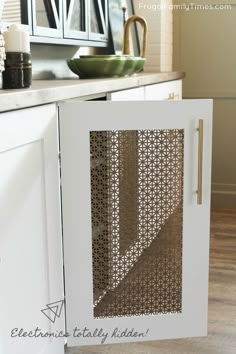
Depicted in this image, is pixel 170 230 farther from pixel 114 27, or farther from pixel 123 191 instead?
pixel 114 27

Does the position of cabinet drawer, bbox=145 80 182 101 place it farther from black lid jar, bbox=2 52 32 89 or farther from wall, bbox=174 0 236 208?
black lid jar, bbox=2 52 32 89

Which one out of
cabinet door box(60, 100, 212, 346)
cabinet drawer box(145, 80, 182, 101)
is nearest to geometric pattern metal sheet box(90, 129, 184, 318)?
cabinet door box(60, 100, 212, 346)

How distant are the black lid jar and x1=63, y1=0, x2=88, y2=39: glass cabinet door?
86 cm

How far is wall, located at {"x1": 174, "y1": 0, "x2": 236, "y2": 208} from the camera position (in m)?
3.38

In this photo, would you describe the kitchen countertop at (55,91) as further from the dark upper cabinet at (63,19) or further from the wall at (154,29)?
the wall at (154,29)

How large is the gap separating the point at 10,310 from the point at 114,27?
1.86 meters

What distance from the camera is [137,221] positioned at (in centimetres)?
159

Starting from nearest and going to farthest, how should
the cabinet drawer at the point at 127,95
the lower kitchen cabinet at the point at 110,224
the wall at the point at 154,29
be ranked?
the lower kitchen cabinet at the point at 110,224 < the cabinet drawer at the point at 127,95 < the wall at the point at 154,29

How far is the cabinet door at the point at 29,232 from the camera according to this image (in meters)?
1.19

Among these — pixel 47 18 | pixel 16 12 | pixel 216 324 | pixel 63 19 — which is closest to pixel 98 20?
pixel 63 19

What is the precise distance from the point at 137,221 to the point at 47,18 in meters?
0.90

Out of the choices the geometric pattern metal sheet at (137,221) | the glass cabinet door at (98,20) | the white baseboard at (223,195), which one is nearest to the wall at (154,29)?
the glass cabinet door at (98,20)

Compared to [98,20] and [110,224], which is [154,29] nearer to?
[98,20]

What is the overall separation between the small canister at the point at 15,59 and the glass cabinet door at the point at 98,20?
114 cm
